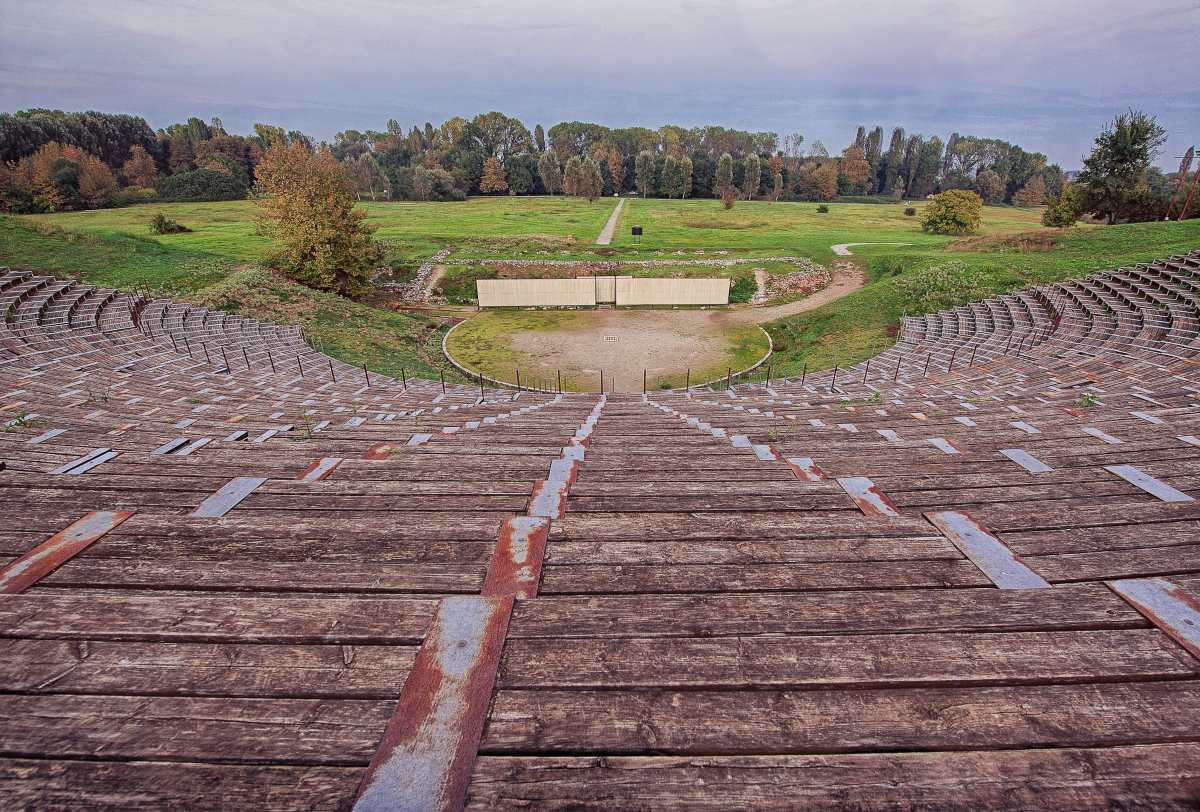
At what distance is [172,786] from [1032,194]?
536ft

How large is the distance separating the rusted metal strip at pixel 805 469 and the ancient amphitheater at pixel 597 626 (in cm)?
5

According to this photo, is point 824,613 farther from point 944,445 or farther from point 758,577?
point 944,445

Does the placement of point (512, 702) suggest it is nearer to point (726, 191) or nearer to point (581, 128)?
point (726, 191)

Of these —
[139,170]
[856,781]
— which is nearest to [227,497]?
[856,781]

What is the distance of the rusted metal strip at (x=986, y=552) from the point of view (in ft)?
10.2

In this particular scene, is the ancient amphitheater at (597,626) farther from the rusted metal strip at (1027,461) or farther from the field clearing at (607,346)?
the field clearing at (607,346)

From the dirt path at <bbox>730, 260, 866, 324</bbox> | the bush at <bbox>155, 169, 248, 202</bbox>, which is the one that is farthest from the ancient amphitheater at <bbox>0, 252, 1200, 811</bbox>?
the bush at <bbox>155, 169, 248, 202</bbox>

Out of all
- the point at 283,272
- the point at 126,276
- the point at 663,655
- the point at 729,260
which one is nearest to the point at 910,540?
the point at 663,655

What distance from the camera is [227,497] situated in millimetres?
4258

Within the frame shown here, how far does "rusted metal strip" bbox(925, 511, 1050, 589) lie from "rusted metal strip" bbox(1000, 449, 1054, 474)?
6.55ft

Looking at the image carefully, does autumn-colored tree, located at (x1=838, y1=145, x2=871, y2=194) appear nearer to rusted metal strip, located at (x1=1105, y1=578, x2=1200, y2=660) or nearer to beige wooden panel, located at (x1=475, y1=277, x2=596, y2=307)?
beige wooden panel, located at (x1=475, y1=277, x2=596, y2=307)

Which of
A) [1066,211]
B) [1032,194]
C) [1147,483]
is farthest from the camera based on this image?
[1032,194]

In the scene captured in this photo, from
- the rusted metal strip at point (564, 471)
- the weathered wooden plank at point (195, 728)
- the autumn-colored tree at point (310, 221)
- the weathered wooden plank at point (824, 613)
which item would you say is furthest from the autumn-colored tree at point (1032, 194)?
the weathered wooden plank at point (195, 728)

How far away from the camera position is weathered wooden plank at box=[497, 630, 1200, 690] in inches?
92.0
